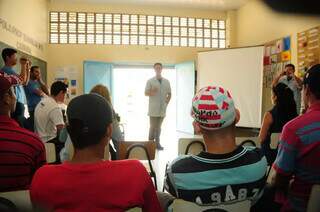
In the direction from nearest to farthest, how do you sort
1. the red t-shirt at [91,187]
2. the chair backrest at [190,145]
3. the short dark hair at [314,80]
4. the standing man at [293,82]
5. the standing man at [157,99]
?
the red t-shirt at [91,187], the short dark hair at [314,80], the chair backrest at [190,145], the standing man at [293,82], the standing man at [157,99]

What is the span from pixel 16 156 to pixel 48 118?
6.77 ft

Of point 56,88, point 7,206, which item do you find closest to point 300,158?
point 7,206

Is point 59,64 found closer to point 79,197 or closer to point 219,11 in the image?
point 219,11

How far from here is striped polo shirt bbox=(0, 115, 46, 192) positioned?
5.75ft

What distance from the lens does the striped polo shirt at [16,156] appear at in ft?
5.75

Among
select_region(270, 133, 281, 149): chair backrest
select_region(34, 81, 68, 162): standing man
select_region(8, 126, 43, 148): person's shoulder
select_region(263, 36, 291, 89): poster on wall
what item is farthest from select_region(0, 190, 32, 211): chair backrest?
select_region(263, 36, 291, 89): poster on wall

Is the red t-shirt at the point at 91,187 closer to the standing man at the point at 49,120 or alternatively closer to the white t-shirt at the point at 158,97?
the standing man at the point at 49,120

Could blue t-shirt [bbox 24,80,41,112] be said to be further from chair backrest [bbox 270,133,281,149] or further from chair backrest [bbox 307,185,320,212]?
chair backrest [bbox 307,185,320,212]

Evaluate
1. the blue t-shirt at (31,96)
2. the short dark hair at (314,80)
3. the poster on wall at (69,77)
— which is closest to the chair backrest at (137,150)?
the short dark hair at (314,80)

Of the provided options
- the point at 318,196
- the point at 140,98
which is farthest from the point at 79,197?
the point at 140,98

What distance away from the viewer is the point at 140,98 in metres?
10.1

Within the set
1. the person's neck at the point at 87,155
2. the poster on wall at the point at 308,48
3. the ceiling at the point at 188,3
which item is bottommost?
the person's neck at the point at 87,155

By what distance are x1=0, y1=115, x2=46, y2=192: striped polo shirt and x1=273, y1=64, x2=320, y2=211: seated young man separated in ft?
4.29

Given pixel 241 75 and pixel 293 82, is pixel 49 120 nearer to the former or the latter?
pixel 293 82
